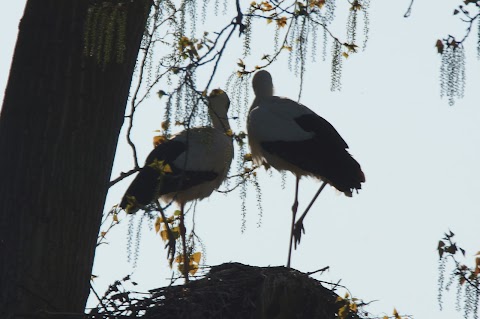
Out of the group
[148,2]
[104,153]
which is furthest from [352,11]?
[104,153]

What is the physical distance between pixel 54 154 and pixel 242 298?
1.76 meters

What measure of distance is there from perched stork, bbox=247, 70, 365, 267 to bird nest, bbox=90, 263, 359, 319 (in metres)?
2.12

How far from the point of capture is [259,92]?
28.7ft

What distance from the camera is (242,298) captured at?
532 cm

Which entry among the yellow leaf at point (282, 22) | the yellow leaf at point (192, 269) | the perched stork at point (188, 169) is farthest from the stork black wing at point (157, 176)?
the yellow leaf at point (282, 22)

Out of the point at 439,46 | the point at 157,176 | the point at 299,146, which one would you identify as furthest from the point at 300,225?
the point at 439,46

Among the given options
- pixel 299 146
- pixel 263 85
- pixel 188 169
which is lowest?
pixel 188 169

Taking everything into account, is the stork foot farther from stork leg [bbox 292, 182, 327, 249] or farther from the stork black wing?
the stork black wing

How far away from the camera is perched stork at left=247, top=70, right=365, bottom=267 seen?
7.62 m

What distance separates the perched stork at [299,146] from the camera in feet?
25.0

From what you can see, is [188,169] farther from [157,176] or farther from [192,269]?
[192,269]

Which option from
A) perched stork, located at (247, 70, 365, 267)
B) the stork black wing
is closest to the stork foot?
perched stork, located at (247, 70, 365, 267)

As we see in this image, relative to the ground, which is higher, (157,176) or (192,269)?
(157,176)

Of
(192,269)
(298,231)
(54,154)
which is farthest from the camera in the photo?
(298,231)
